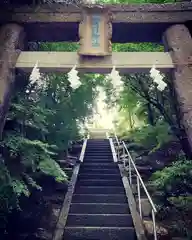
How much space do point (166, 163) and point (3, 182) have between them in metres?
6.26

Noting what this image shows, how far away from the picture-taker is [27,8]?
5.55 m

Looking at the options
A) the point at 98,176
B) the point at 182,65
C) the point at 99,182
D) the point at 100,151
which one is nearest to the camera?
the point at 182,65

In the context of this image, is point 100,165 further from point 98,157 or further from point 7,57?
point 7,57

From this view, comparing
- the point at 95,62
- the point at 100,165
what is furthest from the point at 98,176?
the point at 95,62

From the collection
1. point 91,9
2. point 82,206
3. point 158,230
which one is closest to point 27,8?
point 91,9

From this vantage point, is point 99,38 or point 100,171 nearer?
point 99,38

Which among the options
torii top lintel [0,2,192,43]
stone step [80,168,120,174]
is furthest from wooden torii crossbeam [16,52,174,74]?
stone step [80,168,120,174]

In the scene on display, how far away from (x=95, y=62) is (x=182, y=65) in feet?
4.94

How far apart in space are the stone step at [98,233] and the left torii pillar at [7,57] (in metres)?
2.47

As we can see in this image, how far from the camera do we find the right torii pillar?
461 centimetres

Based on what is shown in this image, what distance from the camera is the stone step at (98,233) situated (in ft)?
18.3

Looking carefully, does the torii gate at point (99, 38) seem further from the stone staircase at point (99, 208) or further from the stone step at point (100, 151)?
the stone step at point (100, 151)

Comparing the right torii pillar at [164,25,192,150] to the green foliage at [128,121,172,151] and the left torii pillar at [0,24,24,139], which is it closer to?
the left torii pillar at [0,24,24,139]

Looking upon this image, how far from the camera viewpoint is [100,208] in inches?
258
